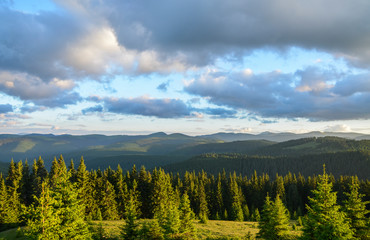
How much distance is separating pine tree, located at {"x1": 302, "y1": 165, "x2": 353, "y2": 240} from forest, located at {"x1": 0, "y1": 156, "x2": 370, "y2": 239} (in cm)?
8

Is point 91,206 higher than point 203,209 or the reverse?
higher

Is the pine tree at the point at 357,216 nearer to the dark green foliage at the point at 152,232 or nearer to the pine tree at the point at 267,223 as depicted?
the pine tree at the point at 267,223

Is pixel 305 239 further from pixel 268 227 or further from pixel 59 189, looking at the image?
pixel 59 189

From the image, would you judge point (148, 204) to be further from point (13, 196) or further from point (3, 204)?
point (3, 204)

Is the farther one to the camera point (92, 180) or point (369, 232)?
point (92, 180)

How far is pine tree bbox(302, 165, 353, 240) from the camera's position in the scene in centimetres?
2038

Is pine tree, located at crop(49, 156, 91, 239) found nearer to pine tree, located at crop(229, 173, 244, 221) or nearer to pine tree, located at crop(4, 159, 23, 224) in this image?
pine tree, located at crop(4, 159, 23, 224)

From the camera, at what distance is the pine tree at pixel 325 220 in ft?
66.8

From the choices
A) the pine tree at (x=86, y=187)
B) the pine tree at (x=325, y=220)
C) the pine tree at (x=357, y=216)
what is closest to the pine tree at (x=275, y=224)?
the pine tree at (x=325, y=220)

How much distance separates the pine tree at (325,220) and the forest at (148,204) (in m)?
0.08

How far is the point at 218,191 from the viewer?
93375 millimetres

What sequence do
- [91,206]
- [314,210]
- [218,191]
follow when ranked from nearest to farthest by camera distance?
[314,210] < [91,206] < [218,191]

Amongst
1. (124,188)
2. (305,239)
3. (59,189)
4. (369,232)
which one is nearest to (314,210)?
(305,239)

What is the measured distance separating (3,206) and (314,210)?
65.0m
